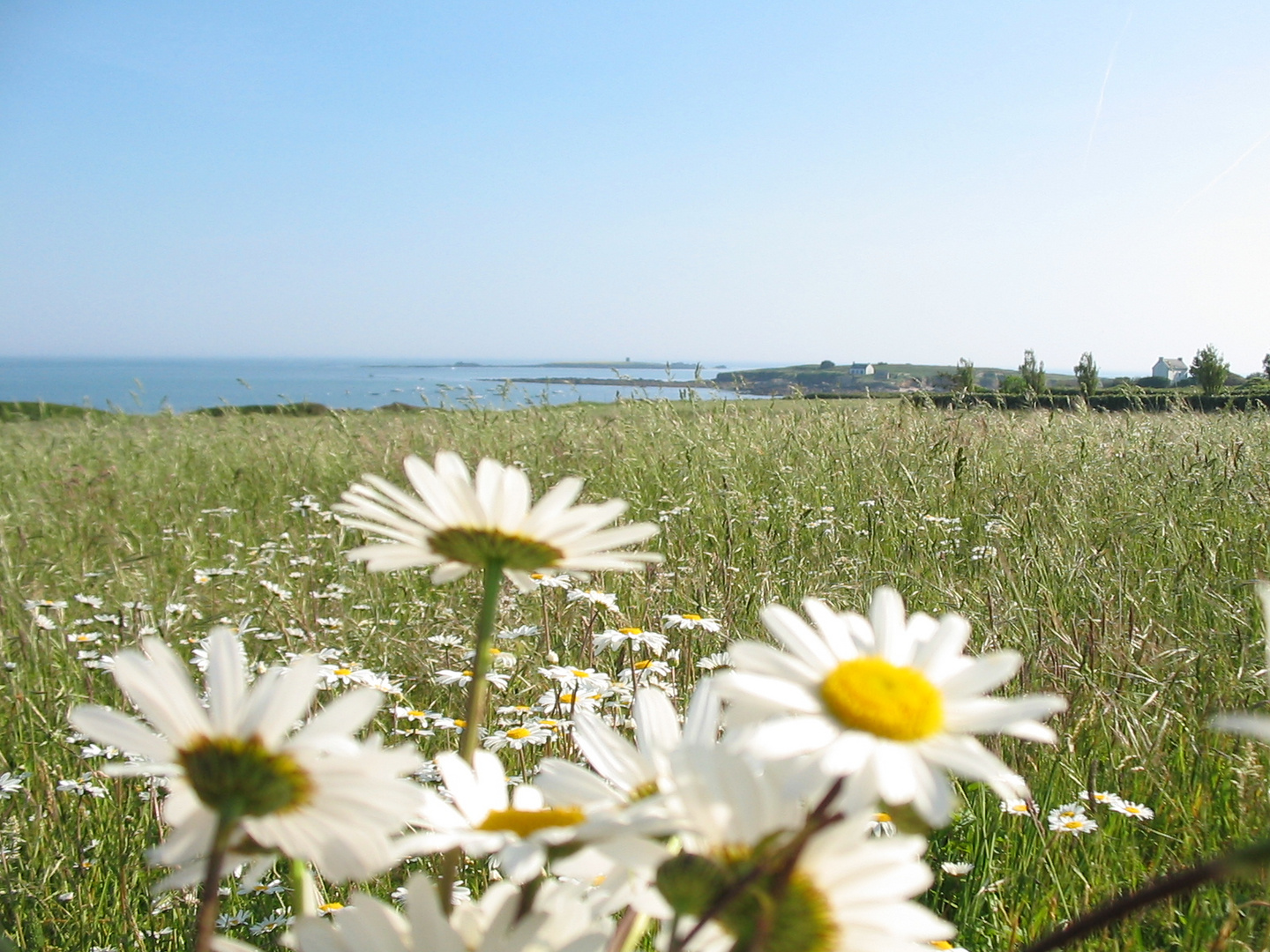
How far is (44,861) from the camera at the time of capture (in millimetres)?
1760

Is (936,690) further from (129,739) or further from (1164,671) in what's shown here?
(1164,671)

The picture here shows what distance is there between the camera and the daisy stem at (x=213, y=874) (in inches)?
14.0

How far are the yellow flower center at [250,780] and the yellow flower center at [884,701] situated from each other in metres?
0.24

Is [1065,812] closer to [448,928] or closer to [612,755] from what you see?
[612,755]

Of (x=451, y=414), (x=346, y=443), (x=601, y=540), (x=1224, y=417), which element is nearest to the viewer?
(x=601, y=540)

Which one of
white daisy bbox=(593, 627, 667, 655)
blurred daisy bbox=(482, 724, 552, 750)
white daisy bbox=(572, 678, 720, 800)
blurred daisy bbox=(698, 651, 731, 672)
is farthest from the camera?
white daisy bbox=(593, 627, 667, 655)

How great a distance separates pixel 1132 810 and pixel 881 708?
68.0 inches

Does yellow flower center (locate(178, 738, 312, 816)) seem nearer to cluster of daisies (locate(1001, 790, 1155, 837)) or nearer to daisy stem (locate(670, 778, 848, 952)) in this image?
daisy stem (locate(670, 778, 848, 952))

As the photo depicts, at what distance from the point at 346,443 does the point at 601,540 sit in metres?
6.26

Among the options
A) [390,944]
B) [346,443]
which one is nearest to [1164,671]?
Result: [390,944]

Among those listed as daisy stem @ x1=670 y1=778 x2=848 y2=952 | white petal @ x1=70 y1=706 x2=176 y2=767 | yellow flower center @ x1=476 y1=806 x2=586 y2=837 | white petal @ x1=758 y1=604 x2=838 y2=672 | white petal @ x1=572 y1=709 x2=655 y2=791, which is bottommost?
yellow flower center @ x1=476 y1=806 x2=586 y2=837

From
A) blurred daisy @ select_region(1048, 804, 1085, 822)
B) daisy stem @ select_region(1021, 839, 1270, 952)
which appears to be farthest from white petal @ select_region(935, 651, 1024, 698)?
blurred daisy @ select_region(1048, 804, 1085, 822)

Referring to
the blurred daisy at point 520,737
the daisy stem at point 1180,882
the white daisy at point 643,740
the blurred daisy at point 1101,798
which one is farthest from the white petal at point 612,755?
the blurred daisy at point 1101,798

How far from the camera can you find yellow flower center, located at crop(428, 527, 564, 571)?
535mm
